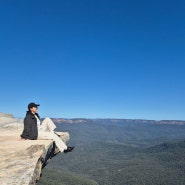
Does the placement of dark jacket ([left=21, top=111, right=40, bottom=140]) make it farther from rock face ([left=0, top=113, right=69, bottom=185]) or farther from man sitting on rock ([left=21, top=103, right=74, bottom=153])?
rock face ([left=0, top=113, right=69, bottom=185])

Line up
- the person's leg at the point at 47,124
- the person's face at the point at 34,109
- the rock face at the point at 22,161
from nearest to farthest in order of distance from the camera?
the rock face at the point at 22,161
the person's face at the point at 34,109
the person's leg at the point at 47,124

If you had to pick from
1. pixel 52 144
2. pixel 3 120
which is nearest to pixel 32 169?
pixel 52 144

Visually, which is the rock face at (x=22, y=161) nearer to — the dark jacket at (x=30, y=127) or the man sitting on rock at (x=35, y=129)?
the man sitting on rock at (x=35, y=129)

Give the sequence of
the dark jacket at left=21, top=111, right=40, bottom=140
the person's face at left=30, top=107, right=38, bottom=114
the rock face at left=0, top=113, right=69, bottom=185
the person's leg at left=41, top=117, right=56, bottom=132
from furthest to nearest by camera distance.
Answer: the person's leg at left=41, top=117, right=56, bottom=132 → the person's face at left=30, top=107, right=38, bottom=114 → the dark jacket at left=21, top=111, right=40, bottom=140 → the rock face at left=0, top=113, right=69, bottom=185

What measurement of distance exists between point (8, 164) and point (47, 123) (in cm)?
540

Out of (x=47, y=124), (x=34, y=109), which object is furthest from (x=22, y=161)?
(x=47, y=124)

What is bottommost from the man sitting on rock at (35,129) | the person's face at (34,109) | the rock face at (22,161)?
the rock face at (22,161)

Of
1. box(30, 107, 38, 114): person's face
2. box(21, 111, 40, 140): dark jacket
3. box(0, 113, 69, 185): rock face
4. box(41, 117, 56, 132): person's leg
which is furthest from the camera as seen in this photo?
box(41, 117, 56, 132): person's leg

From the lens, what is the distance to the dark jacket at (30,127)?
18672mm

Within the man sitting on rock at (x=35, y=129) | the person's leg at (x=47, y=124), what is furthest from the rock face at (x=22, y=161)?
the person's leg at (x=47, y=124)

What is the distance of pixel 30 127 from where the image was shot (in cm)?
1883

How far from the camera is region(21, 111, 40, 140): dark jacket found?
1867 centimetres

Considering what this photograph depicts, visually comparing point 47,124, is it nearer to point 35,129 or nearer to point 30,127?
point 35,129

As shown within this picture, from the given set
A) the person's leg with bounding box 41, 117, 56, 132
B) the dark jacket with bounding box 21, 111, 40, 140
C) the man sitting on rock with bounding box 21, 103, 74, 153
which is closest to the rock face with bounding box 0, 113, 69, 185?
the man sitting on rock with bounding box 21, 103, 74, 153
